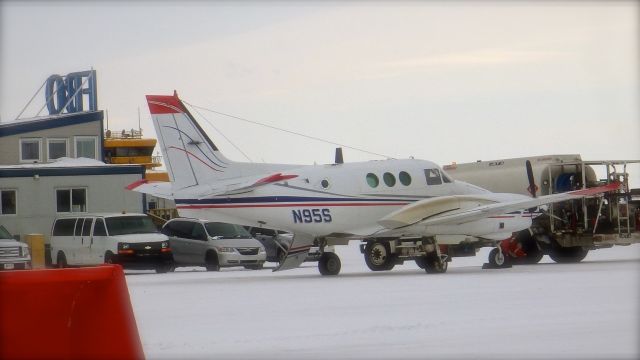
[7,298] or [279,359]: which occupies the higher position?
[7,298]

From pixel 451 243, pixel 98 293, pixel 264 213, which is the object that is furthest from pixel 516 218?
pixel 98 293

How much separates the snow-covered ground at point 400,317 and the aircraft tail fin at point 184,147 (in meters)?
2.99

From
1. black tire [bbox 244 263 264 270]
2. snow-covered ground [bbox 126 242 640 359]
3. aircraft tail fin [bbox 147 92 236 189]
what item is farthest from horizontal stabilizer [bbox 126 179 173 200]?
black tire [bbox 244 263 264 270]

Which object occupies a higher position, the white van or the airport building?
the airport building

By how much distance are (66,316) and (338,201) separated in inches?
675

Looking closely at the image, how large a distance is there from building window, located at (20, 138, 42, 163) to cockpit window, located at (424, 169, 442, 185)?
24.2 meters

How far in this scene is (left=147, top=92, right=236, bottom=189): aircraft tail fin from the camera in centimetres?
2731

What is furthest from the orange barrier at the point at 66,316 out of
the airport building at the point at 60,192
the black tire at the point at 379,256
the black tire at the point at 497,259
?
the airport building at the point at 60,192

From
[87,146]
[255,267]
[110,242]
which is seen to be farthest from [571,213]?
[87,146]

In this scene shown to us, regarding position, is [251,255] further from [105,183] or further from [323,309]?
[323,309]

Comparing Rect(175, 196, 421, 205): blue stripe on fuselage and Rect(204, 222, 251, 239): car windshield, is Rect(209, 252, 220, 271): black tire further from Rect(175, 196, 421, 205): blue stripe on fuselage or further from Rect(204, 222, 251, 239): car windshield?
Rect(175, 196, 421, 205): blue stripe on fuselage

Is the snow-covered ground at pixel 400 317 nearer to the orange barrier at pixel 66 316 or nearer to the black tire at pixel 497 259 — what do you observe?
the orange barrier at pixel 66 316

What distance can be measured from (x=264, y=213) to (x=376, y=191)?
3.13m

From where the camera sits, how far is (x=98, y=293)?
1074 cm
